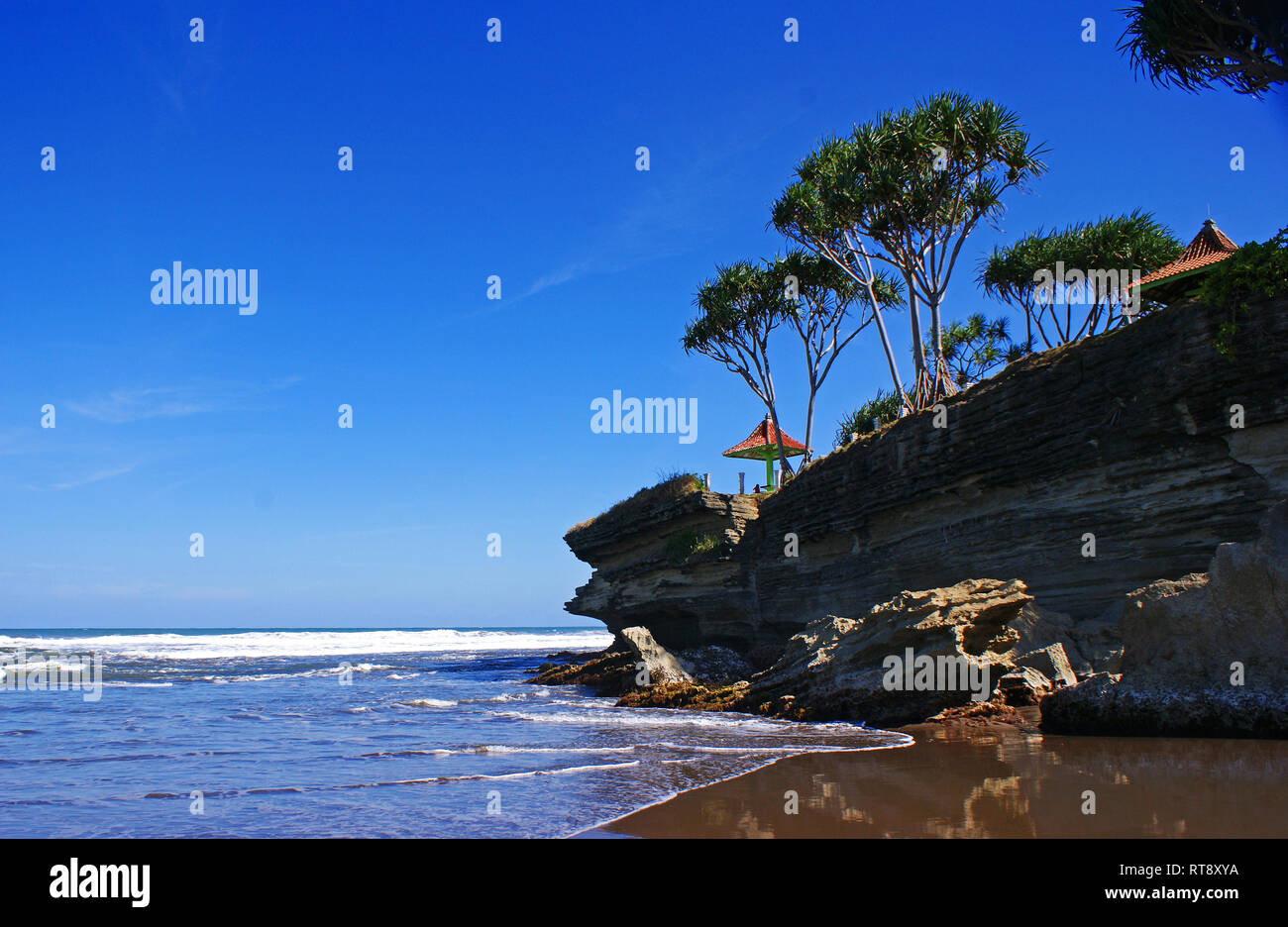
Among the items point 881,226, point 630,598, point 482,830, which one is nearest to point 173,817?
point 482,830

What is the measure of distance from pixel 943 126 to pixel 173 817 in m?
22.0

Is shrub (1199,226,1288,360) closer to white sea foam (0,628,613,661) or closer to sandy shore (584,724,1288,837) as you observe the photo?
sandy shore (584,724,1288,837)

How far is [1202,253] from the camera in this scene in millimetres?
20594

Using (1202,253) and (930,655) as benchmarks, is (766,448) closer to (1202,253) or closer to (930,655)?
(1202,253)

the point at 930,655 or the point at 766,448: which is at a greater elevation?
the point at 766,448

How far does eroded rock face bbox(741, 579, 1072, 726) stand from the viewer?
527 inches

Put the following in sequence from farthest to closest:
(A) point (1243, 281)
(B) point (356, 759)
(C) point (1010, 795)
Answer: (A) point (1243, 281), (B) point (356, 759), (C) point (1010, 795)

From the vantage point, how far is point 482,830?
7.07 m

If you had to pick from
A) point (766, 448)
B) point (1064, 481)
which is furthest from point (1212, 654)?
point (766, 448)

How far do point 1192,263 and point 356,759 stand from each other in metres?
21.6

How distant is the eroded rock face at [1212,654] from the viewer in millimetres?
9414

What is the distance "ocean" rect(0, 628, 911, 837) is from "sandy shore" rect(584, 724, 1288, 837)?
2.52ft

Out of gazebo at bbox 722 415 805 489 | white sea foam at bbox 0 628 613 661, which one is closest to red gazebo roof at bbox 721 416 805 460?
gazebo at bbox 722 415 805 489
